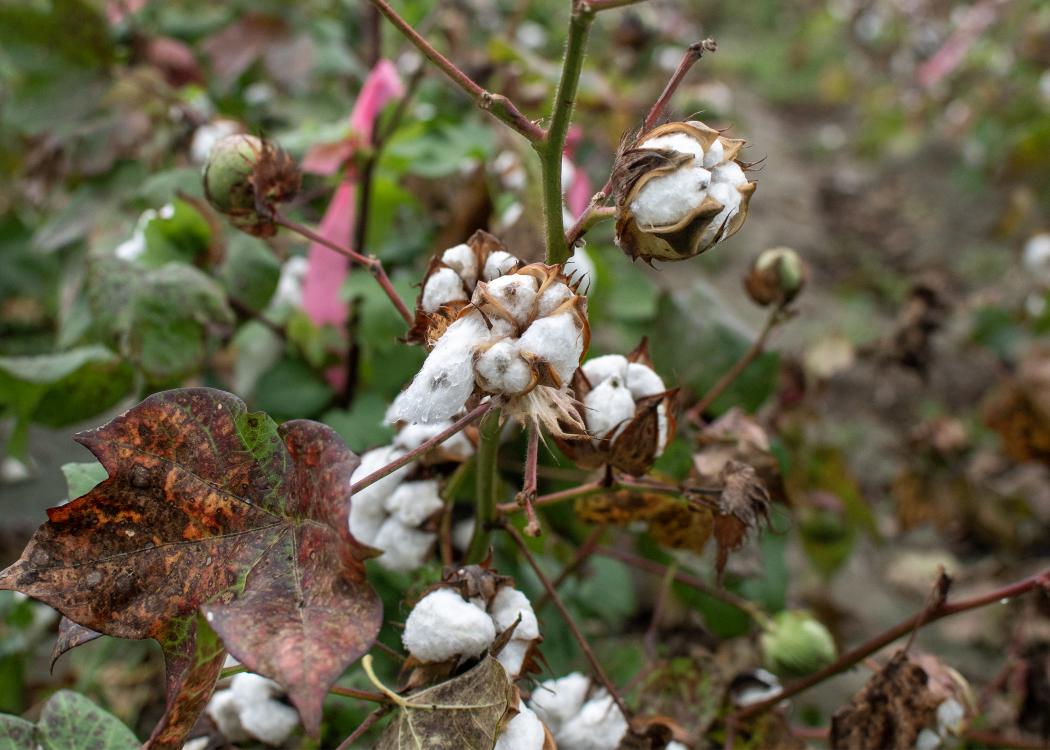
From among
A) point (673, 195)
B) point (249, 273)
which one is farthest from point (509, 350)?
point (249, 273)

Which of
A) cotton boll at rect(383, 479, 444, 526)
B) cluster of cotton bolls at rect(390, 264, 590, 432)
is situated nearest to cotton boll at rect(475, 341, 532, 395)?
cluster of cotton bolls at rect(390, 264, 590, 432)

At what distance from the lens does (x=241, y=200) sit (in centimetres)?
67

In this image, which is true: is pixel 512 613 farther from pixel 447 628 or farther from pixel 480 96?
pixel 480 96

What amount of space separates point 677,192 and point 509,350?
114 mm

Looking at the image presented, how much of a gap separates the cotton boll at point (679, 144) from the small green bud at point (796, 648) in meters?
0.55

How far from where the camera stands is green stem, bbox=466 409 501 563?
1.76 feet

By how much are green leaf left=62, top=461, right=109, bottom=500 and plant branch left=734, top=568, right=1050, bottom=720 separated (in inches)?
20.7

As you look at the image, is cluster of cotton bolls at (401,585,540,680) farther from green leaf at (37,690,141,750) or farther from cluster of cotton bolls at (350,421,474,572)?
green leaf at (37,690,141,750)

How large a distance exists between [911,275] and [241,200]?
2.21 metres

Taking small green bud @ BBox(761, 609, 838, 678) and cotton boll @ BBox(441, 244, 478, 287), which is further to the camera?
small green bud @ BBox(761, 609, 838, 678)

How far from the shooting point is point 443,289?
54cm

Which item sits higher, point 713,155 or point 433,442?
point 713,155

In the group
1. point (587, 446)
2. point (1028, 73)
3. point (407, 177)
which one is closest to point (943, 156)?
point (1028, 73)

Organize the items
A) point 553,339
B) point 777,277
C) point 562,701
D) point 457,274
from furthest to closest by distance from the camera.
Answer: point 777,277
point 562,701
point 457,274
point 553,339
